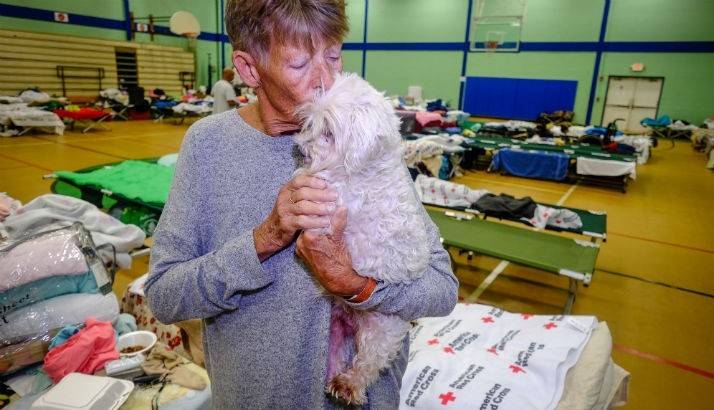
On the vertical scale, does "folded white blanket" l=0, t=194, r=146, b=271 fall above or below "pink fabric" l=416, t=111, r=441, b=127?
below

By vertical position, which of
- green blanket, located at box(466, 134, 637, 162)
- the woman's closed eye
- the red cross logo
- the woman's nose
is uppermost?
the woman's closed eye

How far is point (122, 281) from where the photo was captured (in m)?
3.88

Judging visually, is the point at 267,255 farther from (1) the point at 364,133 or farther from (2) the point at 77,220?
(2) the point at 77,220

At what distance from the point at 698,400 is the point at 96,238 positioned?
4.44 m

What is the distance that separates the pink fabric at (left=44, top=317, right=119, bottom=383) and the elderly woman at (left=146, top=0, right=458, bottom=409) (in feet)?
4.71

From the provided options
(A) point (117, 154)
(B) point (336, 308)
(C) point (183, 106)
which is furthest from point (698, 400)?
(C) point (183, 106)

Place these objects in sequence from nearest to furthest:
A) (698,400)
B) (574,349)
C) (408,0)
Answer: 1. (574,349)
2. (698,400)
3. (408,0)

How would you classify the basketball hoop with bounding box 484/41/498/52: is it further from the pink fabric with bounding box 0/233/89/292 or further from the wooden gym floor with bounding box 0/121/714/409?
the pink fabric with bounding box 0/233/89/292

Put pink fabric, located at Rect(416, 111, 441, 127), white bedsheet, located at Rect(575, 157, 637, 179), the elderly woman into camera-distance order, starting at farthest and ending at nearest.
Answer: pink fabric, located at Rect(416, 111, 441, 127) < white bedsheet, located at Rect(575, 157, 637, 179) < the elderly woman

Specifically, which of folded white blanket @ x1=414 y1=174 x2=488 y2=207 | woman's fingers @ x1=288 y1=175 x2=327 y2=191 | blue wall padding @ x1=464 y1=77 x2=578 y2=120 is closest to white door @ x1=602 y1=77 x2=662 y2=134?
blue wall padding @ x1=464 y1=77 x2=578 y2=120

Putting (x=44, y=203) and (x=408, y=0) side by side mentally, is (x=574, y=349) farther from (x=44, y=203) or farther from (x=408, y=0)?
(x=408, y=0)

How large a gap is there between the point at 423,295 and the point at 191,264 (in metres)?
0.56

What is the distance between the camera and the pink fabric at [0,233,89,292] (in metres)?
2.26

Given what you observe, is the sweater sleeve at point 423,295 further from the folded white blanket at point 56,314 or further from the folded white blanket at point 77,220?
the folded white blanket at point 77,220
